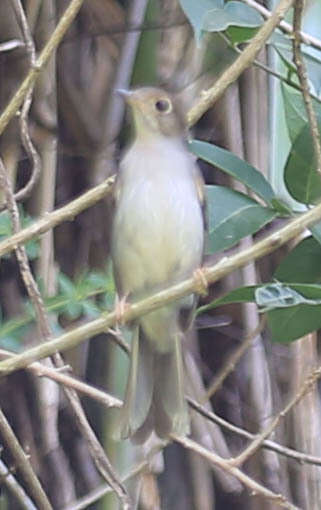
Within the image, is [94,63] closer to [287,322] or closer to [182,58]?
[182,58]

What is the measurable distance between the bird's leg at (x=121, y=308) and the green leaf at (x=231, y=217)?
0.57ft

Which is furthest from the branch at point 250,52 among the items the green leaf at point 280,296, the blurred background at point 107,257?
the blurred background at point 107,257

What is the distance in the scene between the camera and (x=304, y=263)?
1.98 m

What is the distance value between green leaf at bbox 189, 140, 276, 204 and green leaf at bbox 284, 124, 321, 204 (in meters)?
0.04

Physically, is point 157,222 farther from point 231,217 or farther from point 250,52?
point 250,52

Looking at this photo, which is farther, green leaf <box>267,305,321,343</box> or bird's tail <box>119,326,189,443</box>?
bird's tail <box>119,326,189,443</box>

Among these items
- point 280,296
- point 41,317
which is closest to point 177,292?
point 280,296

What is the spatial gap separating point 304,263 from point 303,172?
144 millimetres

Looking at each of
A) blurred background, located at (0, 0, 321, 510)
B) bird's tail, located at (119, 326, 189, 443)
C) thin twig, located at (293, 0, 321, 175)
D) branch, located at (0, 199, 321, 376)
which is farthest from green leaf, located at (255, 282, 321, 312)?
blurred background, located at (0, 0, 321, 510)

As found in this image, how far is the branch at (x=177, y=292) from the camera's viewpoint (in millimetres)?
1581

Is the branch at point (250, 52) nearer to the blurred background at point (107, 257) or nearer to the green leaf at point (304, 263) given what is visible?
the green leaf at point (304, 263)

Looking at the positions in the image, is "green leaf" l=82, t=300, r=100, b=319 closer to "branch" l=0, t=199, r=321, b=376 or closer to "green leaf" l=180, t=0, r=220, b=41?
"branch" l=0, t=199, r=321, b=376

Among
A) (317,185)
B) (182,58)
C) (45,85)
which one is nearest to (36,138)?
(45,85)

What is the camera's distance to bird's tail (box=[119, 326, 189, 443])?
83.0 inches
